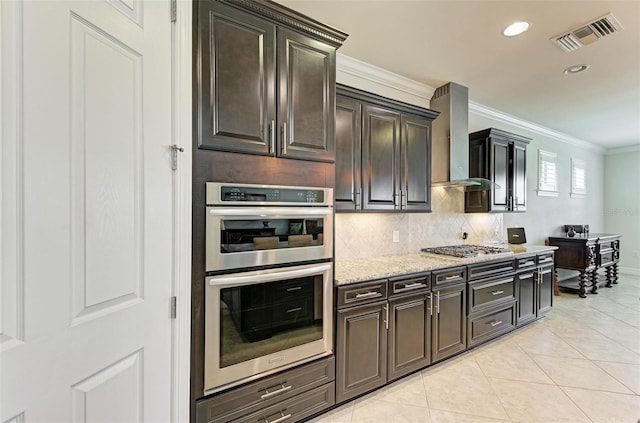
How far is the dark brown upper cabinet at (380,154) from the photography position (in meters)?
2.38

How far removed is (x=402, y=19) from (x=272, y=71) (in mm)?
1230


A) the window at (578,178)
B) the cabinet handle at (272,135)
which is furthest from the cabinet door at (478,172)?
the window at (578,178)

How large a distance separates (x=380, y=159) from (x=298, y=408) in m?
1.99

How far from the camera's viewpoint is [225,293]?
5.04 feet

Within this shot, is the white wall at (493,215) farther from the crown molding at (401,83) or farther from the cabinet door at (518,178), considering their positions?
the cabinet door at (518,178)

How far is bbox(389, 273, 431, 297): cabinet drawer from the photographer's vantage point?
2.22 metres

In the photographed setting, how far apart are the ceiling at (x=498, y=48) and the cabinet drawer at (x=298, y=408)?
2663mm

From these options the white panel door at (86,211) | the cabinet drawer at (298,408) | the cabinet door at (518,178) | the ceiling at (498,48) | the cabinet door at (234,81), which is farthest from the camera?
the cabinet door at (518,178)

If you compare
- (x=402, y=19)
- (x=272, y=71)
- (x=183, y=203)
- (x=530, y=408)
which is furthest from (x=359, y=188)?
(x=530, y=408)

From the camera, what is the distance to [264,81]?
1658 mm

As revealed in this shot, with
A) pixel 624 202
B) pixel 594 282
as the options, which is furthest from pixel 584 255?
pixel 624 202

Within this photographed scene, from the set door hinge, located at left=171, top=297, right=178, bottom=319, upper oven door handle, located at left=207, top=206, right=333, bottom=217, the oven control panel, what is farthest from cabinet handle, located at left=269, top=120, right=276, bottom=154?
door hinge, located at left=171, top=297, right=178, bottom=319

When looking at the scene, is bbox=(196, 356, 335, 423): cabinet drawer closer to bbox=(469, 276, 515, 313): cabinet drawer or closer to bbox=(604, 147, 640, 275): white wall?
bbox=(469, 276, 515, 313): cabinet drawer

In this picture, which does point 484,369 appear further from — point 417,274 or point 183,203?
point 183,203
